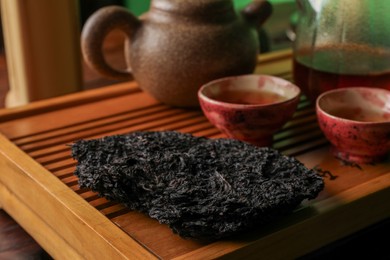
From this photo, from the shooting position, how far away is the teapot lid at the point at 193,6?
0.94 m

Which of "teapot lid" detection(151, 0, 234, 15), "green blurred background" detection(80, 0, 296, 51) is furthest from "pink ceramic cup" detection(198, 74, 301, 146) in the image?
"green blurred background" detection(80, 0, 296, 51)

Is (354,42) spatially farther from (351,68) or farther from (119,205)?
(119,205)

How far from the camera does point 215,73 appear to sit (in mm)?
955

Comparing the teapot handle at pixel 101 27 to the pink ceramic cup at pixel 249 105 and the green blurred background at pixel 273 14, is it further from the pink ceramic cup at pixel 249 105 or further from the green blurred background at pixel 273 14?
the green blurred background at pixel 273 14

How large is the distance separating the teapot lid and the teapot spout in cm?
7

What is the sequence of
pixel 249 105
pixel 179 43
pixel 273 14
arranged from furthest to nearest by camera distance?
1. pixel 273 14
2. pixel 179 43
3. pixel 249 105

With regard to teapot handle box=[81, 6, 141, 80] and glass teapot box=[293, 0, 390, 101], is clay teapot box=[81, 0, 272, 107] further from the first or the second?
glass teapot box=[293, 0, 390, 101]

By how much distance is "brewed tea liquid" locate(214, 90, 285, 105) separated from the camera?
902 mm

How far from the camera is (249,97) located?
91 cm

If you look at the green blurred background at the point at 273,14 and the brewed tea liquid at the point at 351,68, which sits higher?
the brewed tea liquid at the point at 351,68

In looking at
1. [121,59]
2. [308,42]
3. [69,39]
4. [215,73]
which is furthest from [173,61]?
[121,59]

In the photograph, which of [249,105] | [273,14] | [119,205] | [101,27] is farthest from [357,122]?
[273,14]

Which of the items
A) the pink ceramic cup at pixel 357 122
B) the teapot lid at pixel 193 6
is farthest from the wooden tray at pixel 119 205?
the teapot lid at pixel 193 6

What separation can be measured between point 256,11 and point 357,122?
0.32 meters
